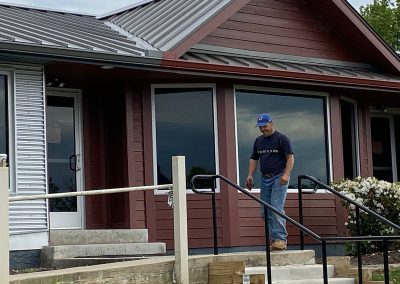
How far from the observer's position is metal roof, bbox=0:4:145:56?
10797 millimetres

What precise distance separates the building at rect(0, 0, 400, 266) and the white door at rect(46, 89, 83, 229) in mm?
16

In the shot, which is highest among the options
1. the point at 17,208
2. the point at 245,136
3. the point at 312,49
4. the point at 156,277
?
the point at 312,49

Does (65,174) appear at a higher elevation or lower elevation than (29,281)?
higher

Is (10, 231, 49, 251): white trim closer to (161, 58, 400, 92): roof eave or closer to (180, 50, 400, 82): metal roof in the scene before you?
(161, 58, 400, 92): roof eave

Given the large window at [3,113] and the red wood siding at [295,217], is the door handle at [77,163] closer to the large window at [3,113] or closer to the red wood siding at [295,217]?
the large window at [3,113]

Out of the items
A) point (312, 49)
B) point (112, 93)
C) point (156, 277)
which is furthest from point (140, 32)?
point (156, 277)

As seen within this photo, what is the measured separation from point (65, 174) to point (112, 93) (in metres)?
1.38

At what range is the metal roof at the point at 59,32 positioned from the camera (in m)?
10.8

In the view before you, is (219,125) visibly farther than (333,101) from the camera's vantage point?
No

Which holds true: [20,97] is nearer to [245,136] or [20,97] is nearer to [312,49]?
[245,136]

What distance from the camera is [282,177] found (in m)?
10.7

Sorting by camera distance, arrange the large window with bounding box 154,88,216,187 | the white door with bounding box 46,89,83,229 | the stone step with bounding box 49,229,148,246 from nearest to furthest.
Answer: the stone step with bounding box 49,229,148,246
the white door with bounding box 46,89,83,229
the large window with bounding box 154,88,216,187

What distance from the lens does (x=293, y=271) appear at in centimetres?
977

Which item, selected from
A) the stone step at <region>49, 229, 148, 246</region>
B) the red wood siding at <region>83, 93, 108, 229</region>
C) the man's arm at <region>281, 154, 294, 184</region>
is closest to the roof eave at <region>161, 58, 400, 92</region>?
the red wood siding at <region>83, 93, 108, 229</region>
